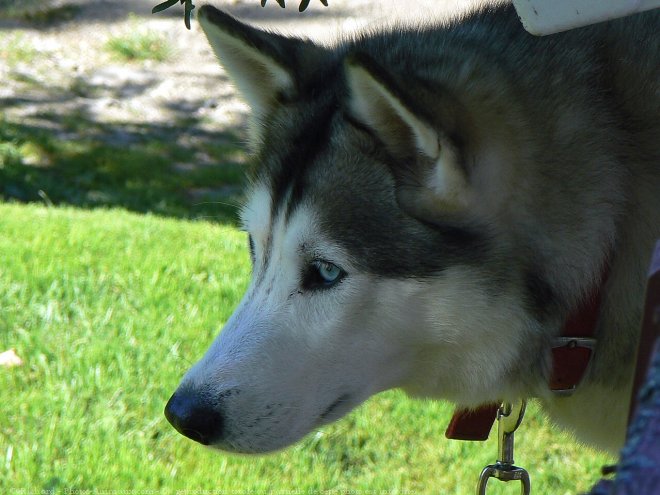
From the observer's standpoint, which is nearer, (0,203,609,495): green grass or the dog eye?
the dog eye

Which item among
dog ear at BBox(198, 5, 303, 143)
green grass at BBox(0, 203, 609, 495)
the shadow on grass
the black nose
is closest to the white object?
dog ear at BBox(198, 5, 303, 143)

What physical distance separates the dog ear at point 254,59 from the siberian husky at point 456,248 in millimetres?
307

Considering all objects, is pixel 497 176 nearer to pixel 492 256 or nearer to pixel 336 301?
pixel 492 256

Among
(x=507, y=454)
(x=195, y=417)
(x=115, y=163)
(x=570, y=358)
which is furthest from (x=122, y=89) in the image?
(x=570, y=358)

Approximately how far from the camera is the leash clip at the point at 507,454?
253 cm

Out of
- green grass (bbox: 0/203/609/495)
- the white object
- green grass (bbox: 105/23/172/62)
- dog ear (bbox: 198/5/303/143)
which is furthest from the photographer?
green grass (bbox: 105/23/172/62)

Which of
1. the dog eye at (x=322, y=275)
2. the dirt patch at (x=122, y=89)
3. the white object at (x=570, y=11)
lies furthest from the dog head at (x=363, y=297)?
the dirt patch at (x=122, y=89)

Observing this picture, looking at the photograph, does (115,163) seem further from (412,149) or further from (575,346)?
(575,346)

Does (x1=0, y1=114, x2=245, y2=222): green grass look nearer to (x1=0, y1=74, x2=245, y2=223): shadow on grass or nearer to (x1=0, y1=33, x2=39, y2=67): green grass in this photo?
(x1=0, y1=74, x2=245, y2=223): shadow on grass

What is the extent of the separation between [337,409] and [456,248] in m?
0.51

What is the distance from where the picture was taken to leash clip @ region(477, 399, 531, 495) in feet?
8.31

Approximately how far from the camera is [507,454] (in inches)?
105

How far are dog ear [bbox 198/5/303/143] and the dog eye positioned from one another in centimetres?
59

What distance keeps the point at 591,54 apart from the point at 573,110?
20 centimetres
